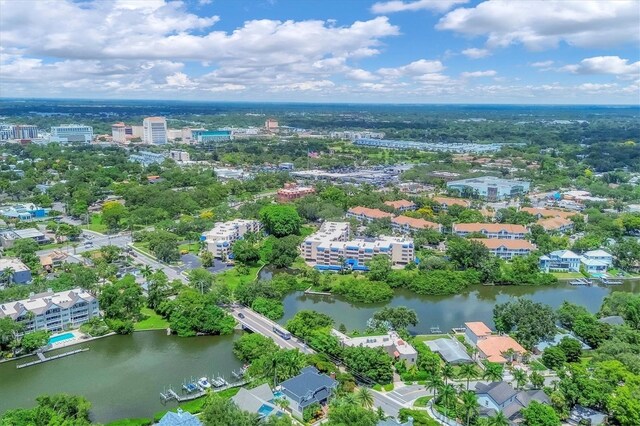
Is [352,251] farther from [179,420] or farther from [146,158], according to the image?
[146,158]

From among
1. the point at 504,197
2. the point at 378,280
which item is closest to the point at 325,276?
the point at 378,280

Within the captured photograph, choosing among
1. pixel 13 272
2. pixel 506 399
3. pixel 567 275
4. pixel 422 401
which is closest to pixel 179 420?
pixel 422 401

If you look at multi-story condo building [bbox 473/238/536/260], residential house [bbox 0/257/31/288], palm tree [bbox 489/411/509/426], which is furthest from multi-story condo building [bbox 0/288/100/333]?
multi-story condo building [bbox 473/238/536/260]

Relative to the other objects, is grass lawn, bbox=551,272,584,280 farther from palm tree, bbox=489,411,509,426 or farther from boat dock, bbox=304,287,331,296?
palm tree, bbox=489,411,509,426

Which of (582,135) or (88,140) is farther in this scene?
(582,135)

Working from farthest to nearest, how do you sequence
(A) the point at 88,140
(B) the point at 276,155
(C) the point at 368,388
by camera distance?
(A) the point at 88,140 < (B) the point at 276,155 < (C) the point at 368,388

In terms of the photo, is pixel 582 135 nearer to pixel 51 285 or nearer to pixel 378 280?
pixel 378 280
